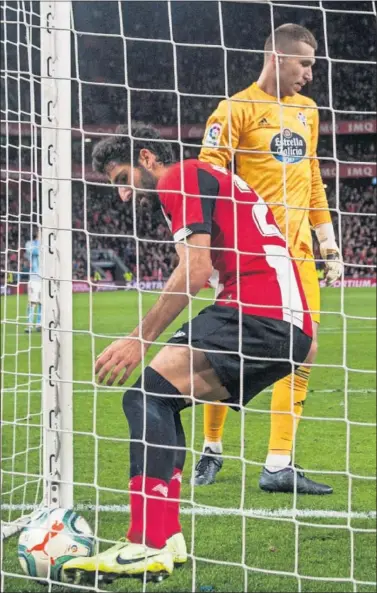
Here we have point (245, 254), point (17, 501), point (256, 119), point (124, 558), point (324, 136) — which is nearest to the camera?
point (124, 558)

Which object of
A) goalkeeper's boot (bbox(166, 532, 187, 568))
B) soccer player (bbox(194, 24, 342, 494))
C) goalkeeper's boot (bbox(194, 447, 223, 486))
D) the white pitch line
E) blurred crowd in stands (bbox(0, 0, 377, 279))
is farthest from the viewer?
blurred crowd in stands (bbox(0, 0, 377, 279))

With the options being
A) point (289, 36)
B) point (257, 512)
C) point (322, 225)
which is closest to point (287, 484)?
point (257, 512)

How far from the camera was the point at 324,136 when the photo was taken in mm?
29547

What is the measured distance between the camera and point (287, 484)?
4129 mm

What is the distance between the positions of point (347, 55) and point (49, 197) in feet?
69.6

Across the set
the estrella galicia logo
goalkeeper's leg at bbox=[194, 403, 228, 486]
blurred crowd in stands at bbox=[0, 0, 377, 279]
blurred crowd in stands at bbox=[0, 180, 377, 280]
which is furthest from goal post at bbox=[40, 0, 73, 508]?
blurred crowd in stands at bbox=[0, 180, 377, 280]

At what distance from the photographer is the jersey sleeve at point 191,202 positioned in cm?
296

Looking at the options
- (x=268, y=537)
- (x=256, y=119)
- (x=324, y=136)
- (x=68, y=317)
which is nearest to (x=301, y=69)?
(x=256, y=119)

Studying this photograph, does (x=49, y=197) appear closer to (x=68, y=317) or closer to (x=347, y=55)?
(x=68, y=317)

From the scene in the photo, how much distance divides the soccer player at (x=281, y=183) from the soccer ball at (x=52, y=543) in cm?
132

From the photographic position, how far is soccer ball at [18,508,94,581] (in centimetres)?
291

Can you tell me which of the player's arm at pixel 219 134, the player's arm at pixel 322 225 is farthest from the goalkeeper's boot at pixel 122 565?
the player's arm at pixel 322 225

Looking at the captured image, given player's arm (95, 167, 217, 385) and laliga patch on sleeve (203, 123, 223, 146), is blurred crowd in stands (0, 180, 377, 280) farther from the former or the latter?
player's arm (95, 167, 217, 385)

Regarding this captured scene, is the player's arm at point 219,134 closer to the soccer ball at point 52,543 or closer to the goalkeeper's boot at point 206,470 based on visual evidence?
the goalkeeper's boot at point 206,470
